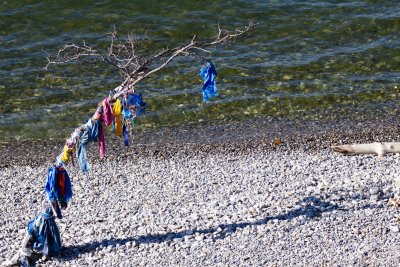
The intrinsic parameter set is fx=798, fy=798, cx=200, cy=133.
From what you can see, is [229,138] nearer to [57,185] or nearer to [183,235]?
[183,235]

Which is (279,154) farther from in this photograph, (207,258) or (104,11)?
(104,11)

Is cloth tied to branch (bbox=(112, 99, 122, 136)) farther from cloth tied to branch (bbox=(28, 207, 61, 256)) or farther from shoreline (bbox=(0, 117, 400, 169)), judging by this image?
shoreline (bbox=(0, 117, 400, 169))

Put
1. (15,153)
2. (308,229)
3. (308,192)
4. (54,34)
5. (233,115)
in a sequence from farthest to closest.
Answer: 1. (54,34)
2. (233,115)
3. (15,153)
4. (308,192)
5. (308,229)

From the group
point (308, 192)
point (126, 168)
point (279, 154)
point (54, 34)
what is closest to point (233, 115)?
point (279, 154)

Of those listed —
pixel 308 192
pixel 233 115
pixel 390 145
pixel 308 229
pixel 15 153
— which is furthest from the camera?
pixel 233 115

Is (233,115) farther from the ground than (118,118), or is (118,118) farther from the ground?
(118,118)

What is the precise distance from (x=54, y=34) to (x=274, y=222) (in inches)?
492

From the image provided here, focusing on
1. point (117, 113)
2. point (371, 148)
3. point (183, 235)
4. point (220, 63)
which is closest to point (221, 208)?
point (183, 235)

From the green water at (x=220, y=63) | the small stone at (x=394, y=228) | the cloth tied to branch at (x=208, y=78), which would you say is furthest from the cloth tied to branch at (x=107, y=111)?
the green water at (x=220, y=63)

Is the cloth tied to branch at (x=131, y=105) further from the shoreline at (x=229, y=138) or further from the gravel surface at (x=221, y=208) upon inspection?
the shoreline at (x=229, y=138)

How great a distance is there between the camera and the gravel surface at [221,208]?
11617 millimetres

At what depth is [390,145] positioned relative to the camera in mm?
15484

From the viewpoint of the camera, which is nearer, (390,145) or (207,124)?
(390,145)

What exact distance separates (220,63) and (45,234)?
10.3 m
